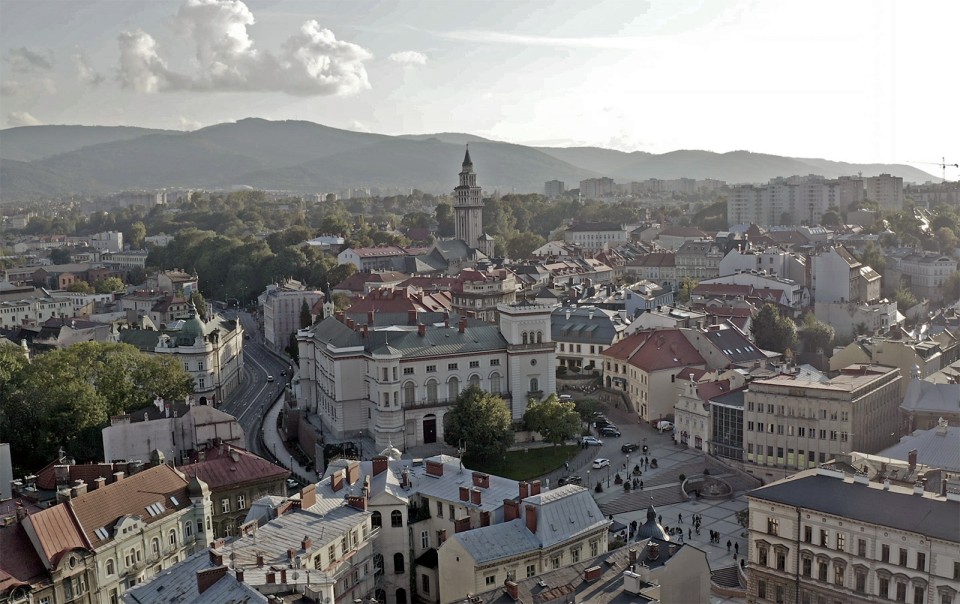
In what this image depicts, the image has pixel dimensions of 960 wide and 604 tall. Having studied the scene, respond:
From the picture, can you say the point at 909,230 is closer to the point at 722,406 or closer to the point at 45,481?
the point at 722,406

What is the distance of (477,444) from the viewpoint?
184ft

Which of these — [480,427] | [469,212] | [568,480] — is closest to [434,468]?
[480,427]

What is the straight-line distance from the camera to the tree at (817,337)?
83625mm

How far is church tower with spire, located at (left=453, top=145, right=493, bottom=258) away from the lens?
467 ft

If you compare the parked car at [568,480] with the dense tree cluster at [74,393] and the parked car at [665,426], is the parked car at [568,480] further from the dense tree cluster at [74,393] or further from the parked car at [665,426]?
the dense tree cluster at [74,393]

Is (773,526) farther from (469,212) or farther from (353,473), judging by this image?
(469,212)

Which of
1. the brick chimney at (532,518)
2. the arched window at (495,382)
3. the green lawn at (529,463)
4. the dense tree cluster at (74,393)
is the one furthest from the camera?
the arched window at (495,382)

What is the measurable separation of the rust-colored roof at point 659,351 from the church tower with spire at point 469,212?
7000cm

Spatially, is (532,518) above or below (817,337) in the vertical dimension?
above

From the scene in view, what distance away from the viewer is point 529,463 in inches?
2288

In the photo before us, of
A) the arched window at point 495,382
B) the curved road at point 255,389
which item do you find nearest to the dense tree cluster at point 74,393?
the curved road at point 255,389

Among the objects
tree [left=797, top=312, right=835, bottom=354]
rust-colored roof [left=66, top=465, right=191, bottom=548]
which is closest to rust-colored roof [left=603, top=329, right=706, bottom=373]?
tree [left=797, top=312, right=835, bottom=354]

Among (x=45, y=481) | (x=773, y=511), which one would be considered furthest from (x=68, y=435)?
(x=773, y=511)

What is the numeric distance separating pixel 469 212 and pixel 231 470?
102490mm
